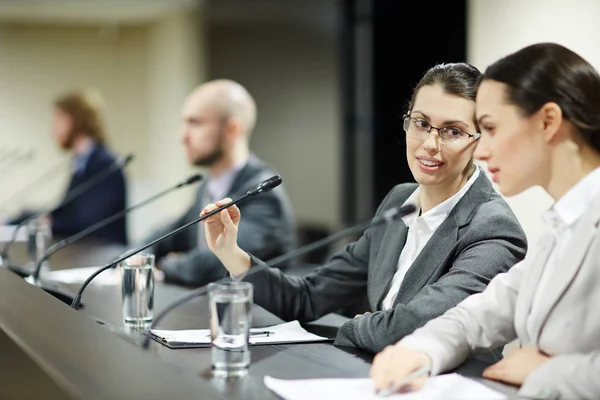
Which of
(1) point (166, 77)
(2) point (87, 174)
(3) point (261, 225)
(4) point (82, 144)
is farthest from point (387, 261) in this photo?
(1) point (166, 77)

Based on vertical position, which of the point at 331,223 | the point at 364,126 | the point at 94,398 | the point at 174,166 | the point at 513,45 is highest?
the point at 513,45

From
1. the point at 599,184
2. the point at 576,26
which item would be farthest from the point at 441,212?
the point at 576,26

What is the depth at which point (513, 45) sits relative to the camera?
3367 millimetres

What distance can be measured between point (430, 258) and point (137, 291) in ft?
2.49

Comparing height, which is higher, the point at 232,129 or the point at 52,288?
the point at 232,129

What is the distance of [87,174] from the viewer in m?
5.78

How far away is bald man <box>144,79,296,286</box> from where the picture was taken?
4.04 m

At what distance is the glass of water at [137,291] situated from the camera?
234 cm

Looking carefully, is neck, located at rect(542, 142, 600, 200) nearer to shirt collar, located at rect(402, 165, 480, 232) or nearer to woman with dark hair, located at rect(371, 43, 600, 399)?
woman with dark hair, located at rect(371, 43, 600, 399)

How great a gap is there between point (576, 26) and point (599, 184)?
1702 millimetres

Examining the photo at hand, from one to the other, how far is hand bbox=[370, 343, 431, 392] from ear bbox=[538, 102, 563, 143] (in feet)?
1.54

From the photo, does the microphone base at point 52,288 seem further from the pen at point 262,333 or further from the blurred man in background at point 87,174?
the blurred man in background at point 87,174

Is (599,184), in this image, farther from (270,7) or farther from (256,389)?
(270,7)

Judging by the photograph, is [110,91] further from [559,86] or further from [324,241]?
[559,86]
